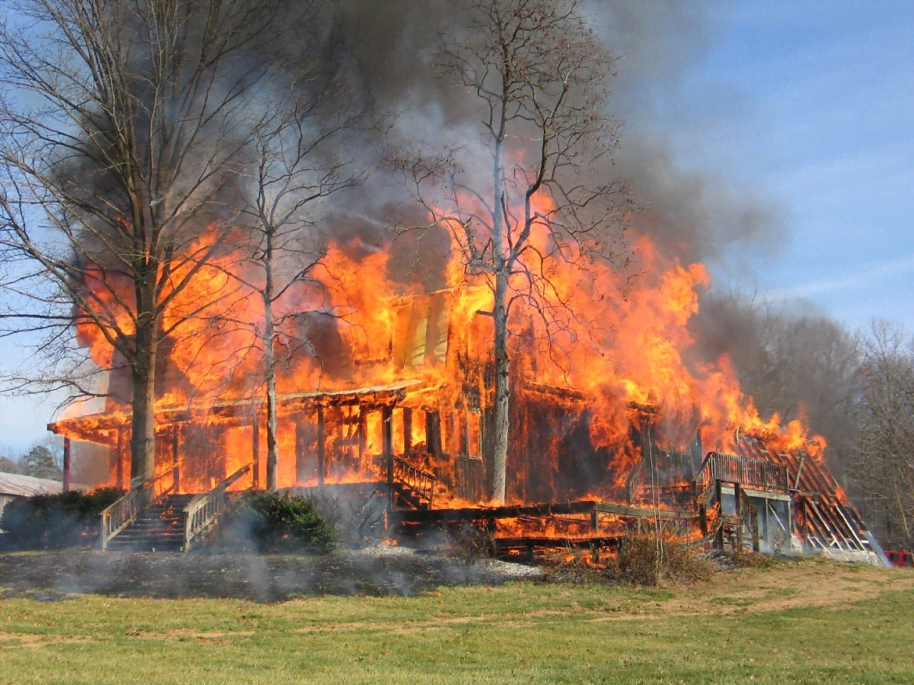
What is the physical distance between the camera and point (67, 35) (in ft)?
83.8

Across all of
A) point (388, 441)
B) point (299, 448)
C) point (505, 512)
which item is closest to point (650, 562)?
point (505, 512)

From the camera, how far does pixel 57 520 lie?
23.9 meters

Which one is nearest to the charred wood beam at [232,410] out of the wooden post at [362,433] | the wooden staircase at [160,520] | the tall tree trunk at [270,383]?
the wooden post at [362,433]

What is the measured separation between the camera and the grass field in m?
10.6

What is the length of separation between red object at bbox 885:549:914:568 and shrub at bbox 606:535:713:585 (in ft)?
64.1

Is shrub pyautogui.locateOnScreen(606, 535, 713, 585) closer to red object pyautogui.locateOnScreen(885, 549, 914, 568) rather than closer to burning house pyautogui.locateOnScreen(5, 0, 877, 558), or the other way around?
burning house pyautogui.locateOnScreen(5, 0, 877, 558)

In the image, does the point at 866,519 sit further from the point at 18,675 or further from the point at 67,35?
the point at 18,675

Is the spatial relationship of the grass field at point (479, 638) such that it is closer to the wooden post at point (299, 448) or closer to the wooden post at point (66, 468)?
the wooden post at point (299, 448)

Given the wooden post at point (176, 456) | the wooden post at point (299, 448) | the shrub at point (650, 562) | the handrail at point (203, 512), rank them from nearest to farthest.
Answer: the shrub at point (650, 562) → the handrail at point (203, 512) → the wooden post at point (299, 448) → the wooden post at point (176, 456)

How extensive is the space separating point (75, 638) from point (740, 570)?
1419 cm

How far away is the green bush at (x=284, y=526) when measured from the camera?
2042cm

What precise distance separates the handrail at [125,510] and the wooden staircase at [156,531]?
0.13 m

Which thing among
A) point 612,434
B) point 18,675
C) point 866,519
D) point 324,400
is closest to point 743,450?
point 612,434

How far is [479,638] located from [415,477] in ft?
41.8
